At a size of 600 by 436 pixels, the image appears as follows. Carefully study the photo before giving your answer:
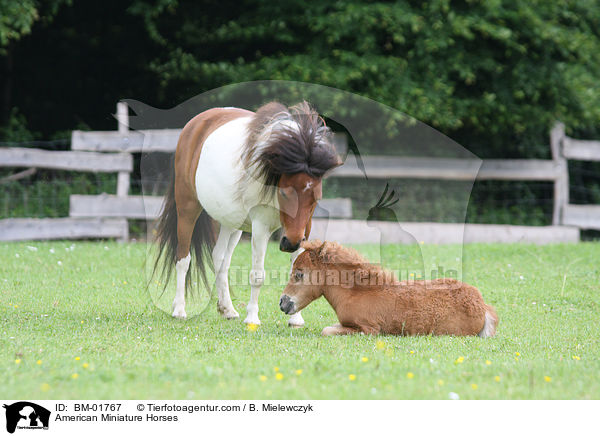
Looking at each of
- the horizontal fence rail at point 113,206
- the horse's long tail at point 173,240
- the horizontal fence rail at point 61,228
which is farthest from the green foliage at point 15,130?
the horse's long tail at point 173,240

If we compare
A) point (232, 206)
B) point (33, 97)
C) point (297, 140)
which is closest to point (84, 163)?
point (33, 97)

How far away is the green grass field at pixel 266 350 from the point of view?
13.9 ft

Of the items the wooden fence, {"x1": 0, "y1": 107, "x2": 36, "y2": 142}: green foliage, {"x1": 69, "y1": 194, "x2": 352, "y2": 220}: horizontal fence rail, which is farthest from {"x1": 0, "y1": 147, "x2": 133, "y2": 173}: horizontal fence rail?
{"x1": 0, "y1": 107, "x2": 36, "y2": 142}: green foliage

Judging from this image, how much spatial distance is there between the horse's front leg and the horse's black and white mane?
478 millimetres

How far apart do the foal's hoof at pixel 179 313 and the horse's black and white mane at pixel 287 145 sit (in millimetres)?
1797

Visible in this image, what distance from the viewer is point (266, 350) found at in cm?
539

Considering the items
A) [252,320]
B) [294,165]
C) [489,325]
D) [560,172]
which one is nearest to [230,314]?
[252,320]

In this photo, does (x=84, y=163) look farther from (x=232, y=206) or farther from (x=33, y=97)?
(x=232, y=206)

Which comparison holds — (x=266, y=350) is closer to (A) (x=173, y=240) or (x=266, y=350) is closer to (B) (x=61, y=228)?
(A) (x=173, y=240)

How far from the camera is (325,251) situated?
6.18m

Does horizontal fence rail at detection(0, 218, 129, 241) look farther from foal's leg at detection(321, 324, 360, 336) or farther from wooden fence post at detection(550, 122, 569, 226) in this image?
wooden fence post at detection(550, 122, 569, 226)

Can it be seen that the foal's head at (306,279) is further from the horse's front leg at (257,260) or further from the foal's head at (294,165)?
the horse's front leg at (257,260)

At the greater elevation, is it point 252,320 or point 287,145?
point 287,145
